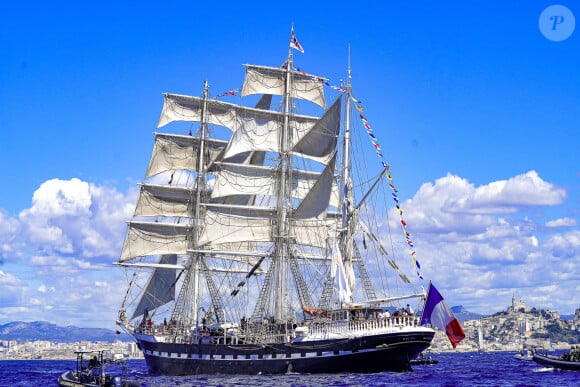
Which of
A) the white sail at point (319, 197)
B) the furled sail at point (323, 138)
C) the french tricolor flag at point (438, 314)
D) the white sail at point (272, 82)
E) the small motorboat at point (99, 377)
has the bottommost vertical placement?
the small motorboat at point (99, 377)

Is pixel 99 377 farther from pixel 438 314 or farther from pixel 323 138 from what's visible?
pixel 323 138

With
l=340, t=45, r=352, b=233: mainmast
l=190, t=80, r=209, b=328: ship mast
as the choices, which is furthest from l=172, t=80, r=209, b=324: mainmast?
l=340, t=45, r=352, b=233: mainmast

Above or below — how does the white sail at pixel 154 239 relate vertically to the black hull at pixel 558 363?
above

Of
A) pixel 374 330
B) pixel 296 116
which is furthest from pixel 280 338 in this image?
pixel 296 116

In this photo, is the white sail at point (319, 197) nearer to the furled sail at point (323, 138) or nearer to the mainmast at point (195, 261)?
the furled sail at point (323, 138)

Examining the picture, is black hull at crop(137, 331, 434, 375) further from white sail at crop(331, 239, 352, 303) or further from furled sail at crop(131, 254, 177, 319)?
furled sail at crop(131, 254, 177, 319)

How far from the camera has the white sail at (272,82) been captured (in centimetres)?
9644

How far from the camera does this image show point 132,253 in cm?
10119

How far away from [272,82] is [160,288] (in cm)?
2938

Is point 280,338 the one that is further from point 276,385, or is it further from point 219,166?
point 219,166

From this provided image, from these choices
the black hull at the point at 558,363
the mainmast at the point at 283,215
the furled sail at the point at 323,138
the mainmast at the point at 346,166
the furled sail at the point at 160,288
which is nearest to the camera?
the mainmast at the point at 346,166

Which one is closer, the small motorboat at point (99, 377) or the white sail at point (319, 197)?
the small motorboat at point (99, 377)

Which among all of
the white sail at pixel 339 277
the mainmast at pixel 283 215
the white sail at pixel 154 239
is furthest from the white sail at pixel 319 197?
the white sail at pixel 154 239

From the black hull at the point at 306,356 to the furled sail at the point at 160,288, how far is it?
13.9 m
